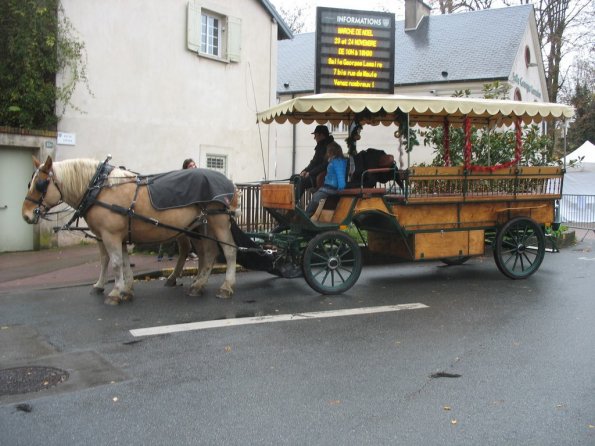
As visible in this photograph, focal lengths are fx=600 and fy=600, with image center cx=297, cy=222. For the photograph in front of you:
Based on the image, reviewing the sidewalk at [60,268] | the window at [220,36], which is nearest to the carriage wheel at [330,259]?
the sidewalk at [60,268]

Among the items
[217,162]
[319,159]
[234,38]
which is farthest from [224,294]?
[234,38]

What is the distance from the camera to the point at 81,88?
12680 millimetres

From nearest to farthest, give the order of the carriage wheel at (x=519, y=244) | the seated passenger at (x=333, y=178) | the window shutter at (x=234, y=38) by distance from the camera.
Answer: the seated passenger at (x=333, y=178) → the carriage wheel at (x=519, y=244) → the window shutter at (x=234, y=38)

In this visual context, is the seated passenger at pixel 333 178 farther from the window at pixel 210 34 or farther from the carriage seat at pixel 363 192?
the window at pixel 210 34

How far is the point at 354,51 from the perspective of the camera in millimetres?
13914

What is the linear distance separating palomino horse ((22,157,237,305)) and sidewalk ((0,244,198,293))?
164cm

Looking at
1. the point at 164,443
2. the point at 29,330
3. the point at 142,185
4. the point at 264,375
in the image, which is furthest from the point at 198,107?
the point at 164,443

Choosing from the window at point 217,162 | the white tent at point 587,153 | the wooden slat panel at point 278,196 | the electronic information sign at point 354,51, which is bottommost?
the wooden slat panel at point 278,196

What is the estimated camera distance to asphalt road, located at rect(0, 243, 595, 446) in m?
3.95

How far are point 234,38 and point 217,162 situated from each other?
3242mm

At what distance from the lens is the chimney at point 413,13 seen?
91.4ft

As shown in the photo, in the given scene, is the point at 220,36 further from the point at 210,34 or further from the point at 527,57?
the point at 527,57

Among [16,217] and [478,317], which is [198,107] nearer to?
[16,217]

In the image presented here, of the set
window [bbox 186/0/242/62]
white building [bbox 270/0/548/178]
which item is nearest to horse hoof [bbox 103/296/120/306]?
window [bbox 186/0/242/62]
